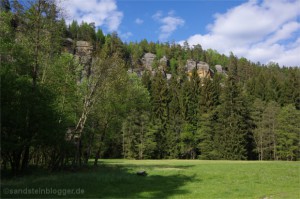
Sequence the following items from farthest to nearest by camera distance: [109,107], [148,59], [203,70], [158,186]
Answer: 1. [148,59]
2. [203,70]
3. [109,107]
4. [158,186]

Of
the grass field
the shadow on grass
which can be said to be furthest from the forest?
the grass field

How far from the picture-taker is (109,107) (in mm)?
32250

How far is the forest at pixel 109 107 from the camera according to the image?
22.2m

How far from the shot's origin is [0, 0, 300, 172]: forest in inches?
876

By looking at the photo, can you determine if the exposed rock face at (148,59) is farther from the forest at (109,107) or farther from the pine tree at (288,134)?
the pine tree at (288,134)

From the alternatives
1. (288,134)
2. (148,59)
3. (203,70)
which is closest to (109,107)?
(288,134)

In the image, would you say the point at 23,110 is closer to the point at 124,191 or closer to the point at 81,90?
the point at 124,191

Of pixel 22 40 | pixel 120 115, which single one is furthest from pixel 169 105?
pixel 22 40

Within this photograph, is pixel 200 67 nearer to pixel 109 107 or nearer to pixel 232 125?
pixel 232 125

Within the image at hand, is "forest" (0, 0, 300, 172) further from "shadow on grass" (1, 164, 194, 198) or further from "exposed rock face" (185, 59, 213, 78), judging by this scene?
"exposed rock face" (185, 59, 213, 78)

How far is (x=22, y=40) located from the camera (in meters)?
23.7

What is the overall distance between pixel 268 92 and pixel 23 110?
79582 millimetres

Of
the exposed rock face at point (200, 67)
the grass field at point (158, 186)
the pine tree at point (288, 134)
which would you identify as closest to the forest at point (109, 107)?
the pine tree at point (288, 134)

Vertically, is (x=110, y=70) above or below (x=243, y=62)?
below
